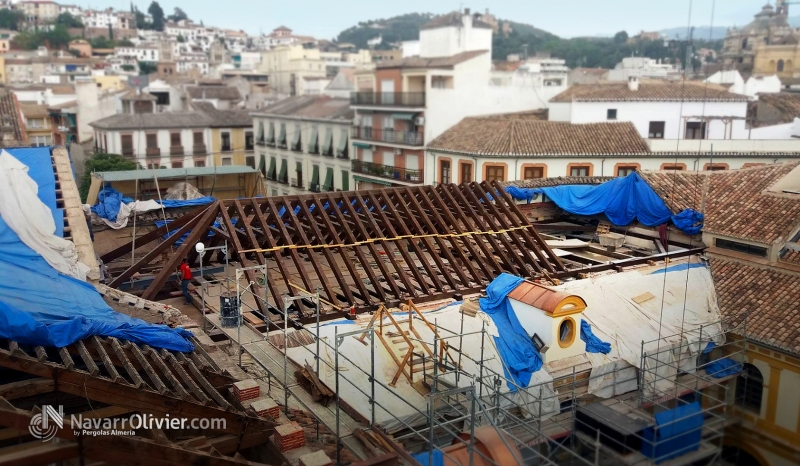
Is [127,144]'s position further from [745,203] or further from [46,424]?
[46,424]

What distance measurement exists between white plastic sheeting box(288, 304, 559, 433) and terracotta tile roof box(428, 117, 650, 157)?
881 inches

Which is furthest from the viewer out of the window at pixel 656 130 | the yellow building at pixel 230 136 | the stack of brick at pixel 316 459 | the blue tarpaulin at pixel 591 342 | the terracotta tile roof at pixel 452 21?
the yellow building at pixel 230 136

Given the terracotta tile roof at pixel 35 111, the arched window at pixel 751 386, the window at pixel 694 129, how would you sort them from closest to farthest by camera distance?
the arched window at pixel 751 386 < the window at pixel 694 129 < the terracotta tile roof at pixel 35 111

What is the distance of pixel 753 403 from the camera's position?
15.7 metres

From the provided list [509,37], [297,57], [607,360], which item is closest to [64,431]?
[607,360]

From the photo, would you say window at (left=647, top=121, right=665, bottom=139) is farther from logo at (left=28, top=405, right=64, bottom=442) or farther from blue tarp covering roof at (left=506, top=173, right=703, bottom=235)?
logo at (left=28, top=405, right=64, bottom=442)

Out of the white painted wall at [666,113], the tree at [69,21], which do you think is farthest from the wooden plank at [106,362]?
the tree at [69,21]

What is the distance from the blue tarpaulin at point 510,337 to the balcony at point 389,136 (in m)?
26.6

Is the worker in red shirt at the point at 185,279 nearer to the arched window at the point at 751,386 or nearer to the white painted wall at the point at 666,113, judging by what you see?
the arched window at the point at 751,386

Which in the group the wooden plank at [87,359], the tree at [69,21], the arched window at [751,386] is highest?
the tree at [69,21]

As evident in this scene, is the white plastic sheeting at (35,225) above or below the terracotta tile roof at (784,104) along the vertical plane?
below

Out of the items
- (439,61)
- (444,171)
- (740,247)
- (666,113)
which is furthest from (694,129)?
(740,247)

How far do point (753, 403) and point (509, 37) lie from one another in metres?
108

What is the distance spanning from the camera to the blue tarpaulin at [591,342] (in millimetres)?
15242
